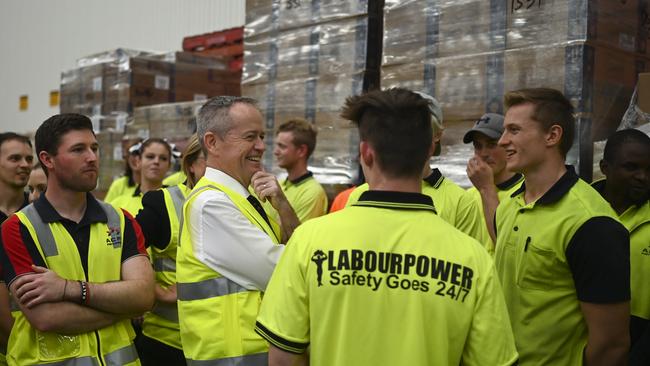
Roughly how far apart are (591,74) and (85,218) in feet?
8.66

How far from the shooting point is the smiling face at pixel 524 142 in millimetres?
2678

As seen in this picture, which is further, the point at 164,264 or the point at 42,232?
the point at 164,264

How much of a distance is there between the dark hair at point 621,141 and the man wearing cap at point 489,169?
1.53 ft

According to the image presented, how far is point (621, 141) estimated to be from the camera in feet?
10.9

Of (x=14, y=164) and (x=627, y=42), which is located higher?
(x=627, y=42)

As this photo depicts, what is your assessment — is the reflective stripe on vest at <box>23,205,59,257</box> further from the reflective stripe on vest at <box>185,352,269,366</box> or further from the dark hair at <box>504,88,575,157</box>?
the dark hair at <box>504,88,575,157</box>

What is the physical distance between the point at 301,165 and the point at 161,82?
2.86m

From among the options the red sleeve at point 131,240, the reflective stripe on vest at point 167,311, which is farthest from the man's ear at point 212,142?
the reflective stripe on vest at point 167,311

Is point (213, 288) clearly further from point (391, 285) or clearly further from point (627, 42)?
point (627, 42)

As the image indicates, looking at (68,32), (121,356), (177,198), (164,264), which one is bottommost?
(121,356)

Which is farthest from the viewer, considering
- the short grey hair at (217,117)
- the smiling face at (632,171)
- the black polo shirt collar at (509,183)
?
the black polo shirt collar at (509,183)

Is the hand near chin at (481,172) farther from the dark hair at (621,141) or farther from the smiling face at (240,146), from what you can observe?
the smiling face at (240,146)

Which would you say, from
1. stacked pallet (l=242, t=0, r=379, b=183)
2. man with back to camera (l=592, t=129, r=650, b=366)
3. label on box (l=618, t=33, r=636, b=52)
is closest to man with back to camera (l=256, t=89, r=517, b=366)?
man with back to camera (l=592, t=129, r=650, b=366)

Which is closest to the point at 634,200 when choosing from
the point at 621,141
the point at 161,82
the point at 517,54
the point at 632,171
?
the point at 632,171
